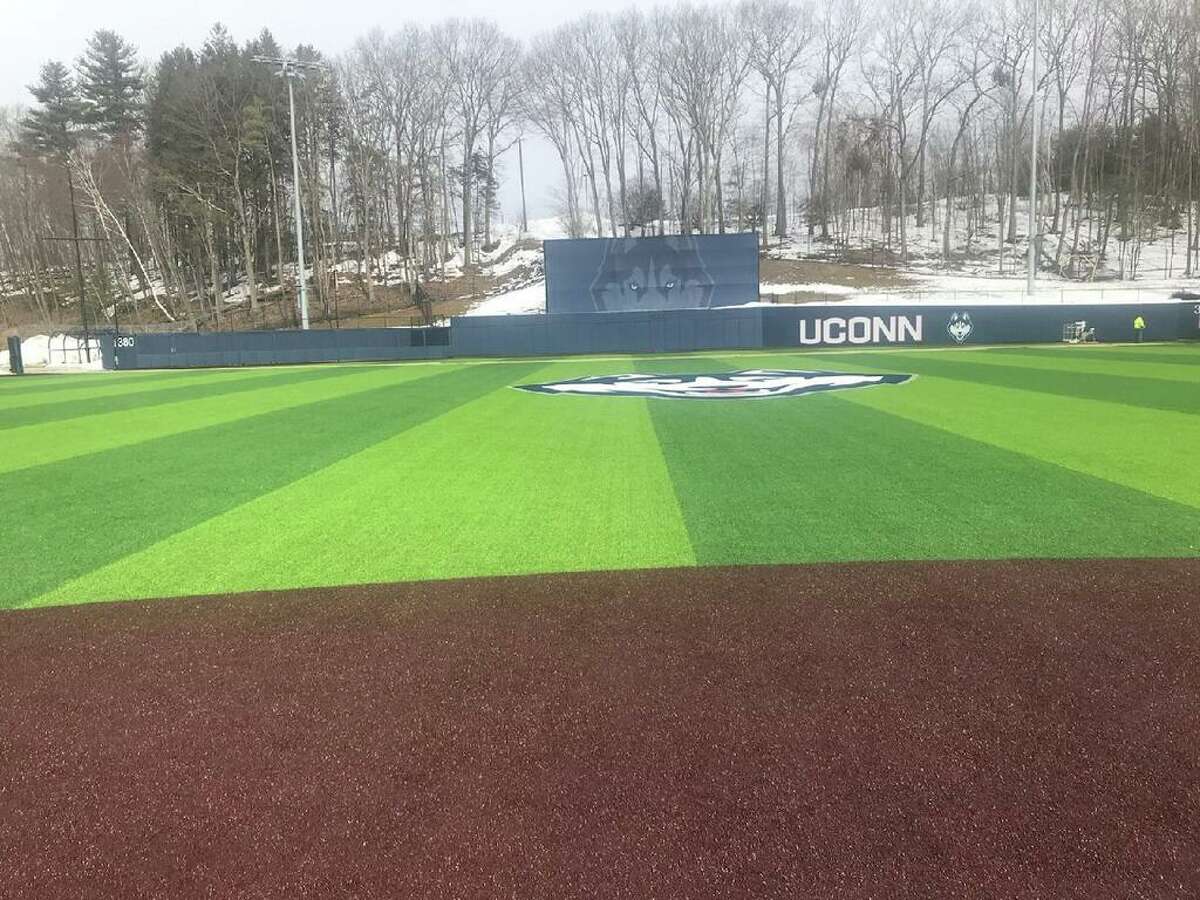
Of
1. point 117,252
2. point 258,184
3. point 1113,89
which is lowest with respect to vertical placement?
point 117,252

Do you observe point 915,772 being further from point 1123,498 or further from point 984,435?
point 984,435

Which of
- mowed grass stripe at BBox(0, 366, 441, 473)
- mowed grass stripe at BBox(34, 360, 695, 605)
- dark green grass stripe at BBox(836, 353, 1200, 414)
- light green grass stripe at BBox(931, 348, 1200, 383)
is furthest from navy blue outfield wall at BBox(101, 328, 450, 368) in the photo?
mowed grass stripe at BBox(34, 360, 695, 605)

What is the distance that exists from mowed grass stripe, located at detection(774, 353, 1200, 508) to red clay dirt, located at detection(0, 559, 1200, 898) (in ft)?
10.8

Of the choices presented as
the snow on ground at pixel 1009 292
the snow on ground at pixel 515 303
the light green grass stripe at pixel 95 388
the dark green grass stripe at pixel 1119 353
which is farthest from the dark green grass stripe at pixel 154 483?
the snow on ground at pixel 515 303

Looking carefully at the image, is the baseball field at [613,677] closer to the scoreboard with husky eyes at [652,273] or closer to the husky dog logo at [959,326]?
the husky dog logo at [959,326]

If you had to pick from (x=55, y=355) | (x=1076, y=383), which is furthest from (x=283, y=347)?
(x=1076, y=383)

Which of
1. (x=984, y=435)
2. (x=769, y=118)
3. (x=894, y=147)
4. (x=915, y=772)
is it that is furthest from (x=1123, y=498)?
(x=894, y=147)

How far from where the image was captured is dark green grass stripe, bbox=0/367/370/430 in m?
14.6

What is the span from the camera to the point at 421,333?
32.4 meters

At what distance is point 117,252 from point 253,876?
224 feet

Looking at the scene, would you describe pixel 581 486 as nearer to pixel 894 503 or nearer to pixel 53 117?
pixel 894 503

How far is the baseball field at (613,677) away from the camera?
2.29 meters

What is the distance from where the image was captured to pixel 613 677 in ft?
11.2

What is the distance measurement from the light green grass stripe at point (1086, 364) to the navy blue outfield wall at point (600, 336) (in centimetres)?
554
